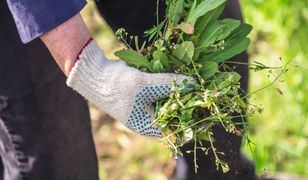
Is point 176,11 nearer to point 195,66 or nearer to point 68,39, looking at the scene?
point 195,66

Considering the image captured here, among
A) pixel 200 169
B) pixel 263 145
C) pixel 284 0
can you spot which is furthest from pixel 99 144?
pixel 200 169

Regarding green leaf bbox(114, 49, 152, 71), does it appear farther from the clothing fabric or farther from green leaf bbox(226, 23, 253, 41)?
the clothing fabric

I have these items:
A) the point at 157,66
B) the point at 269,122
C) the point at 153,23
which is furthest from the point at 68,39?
the point at 269,122

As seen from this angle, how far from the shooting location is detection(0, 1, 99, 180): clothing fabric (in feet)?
6.31

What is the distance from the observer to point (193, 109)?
1525 mm

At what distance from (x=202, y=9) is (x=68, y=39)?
299 mm

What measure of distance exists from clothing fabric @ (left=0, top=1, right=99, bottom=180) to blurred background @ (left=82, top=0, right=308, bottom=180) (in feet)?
2.46

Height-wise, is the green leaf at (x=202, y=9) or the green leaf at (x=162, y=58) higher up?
the green leaf at (x=202, y=9)

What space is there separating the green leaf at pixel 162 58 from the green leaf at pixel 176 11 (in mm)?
92

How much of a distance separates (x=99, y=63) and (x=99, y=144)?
5.65ft

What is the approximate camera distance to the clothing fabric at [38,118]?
1.92 metres

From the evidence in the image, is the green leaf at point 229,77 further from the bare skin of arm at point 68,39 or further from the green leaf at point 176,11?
the bare skin of arm at point 68,39

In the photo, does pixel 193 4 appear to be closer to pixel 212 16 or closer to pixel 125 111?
pixel 212 16

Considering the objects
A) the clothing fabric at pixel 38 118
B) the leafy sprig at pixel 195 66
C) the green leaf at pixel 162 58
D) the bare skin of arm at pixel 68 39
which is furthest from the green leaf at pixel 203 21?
the clothing fabric at pixel 38 118
